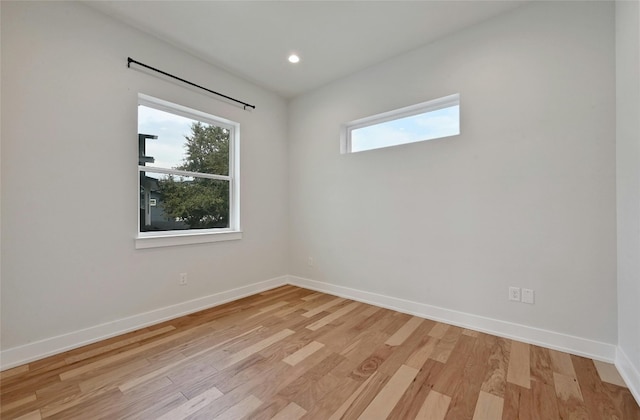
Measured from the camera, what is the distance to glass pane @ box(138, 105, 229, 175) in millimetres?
2592

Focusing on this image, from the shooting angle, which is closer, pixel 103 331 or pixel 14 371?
pixel 14 371

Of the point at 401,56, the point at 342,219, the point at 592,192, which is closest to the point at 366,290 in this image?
the point at 342,219

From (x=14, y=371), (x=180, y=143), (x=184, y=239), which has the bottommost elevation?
(x=14, y=371)

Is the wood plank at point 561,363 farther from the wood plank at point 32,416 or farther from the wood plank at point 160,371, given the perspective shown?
the wood plank at point 32,416

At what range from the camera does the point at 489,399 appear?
1473 millimetres

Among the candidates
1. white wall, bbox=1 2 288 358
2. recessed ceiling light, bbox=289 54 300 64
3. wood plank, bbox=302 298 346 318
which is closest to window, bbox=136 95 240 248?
white wall, bbox=1 2 288 358

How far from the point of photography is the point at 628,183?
164cm

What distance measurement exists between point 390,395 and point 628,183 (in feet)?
6.30

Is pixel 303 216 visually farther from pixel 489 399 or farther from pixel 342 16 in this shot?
pixel 489 399

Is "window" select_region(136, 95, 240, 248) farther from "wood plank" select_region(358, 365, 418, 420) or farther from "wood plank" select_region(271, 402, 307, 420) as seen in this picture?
"wood plank" select_region(358, 365, 418, 420)

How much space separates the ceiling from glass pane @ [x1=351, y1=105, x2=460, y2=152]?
2.26ft

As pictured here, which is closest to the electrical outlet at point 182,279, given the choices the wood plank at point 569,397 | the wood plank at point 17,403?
the wood plank at point 17,403

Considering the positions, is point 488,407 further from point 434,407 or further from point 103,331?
point 103,331

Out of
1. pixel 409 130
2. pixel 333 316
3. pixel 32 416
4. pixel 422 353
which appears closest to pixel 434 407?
pixel 422 353
